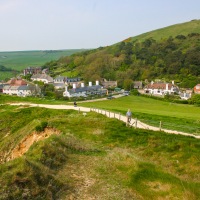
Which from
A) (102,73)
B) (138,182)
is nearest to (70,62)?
(102,73)

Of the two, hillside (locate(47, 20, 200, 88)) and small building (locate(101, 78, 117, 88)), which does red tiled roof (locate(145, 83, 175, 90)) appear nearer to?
hillside (locate(47, 20, 200, 88))

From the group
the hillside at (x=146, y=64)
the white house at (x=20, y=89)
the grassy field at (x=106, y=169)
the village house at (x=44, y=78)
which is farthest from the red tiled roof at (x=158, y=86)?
the grassy field at (x=106, y=169)

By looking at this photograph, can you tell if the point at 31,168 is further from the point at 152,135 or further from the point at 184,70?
the point at 184,70

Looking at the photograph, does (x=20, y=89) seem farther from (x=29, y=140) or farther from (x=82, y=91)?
(x=29, y=140)

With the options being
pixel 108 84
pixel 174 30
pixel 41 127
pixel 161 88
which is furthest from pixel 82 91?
pixel 174 30

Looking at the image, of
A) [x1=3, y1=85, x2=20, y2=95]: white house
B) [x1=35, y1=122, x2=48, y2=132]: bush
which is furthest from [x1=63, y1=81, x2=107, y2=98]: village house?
[x1=35, y1=122, x2=48, y2=132]: bush

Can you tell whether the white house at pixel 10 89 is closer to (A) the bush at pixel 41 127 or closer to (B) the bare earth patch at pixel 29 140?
(A) the bush at pixel 41 127
